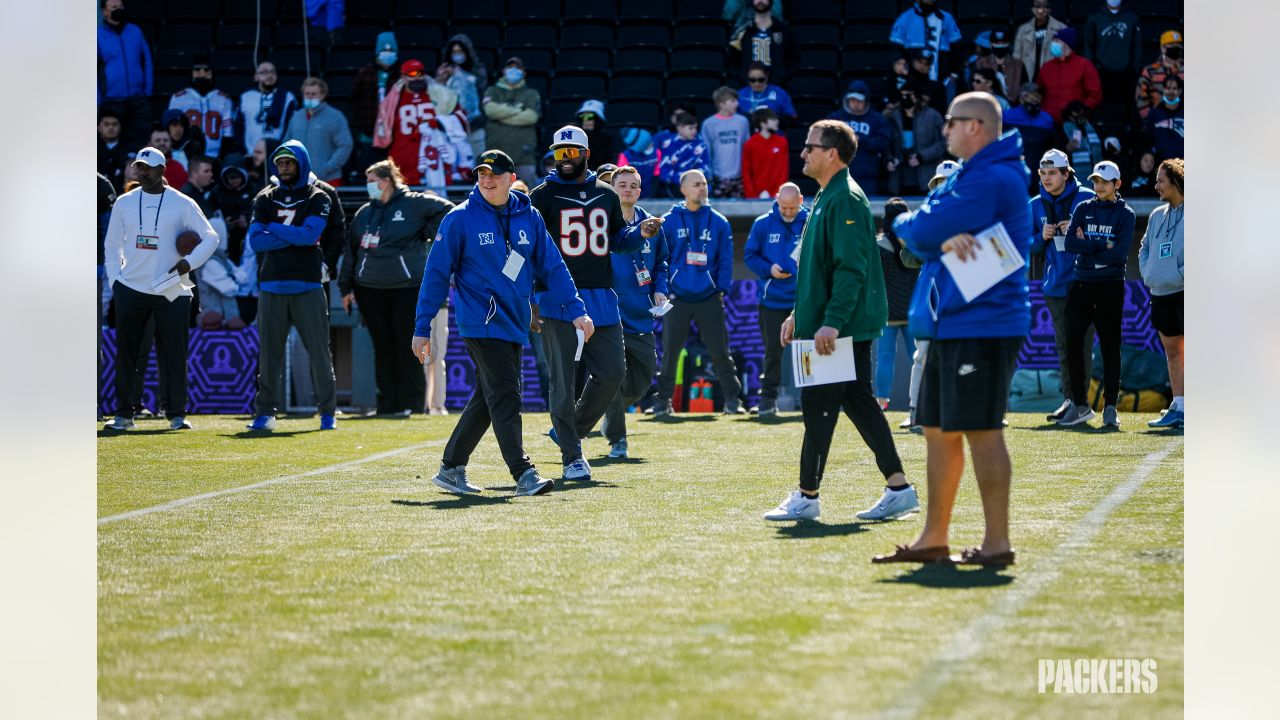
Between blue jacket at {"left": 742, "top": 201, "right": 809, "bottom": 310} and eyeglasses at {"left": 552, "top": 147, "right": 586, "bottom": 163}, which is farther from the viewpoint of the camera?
blue jacket at {"left": 742, "top": 201, "right": 809, "bottom": 310}

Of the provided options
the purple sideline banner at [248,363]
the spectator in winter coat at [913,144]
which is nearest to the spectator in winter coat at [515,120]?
the purple sideline banner at [248,363]

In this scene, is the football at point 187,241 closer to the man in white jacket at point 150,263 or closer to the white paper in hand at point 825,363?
the man in white jacket at point 150,263

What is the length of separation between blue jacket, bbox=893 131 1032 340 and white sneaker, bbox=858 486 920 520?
59.2 inches

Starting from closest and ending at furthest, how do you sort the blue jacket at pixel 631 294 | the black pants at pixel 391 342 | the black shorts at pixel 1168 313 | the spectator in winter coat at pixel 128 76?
the blue jacket at pixel 631 294 → the black shorts at pixel 1168 313 → the black pants at pixel 391 342 → the spectator in winter coat at pixel 128 76

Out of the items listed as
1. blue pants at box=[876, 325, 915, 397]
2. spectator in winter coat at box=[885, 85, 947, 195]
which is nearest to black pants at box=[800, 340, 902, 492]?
blue pants at box=[876, 325, 915, 397]

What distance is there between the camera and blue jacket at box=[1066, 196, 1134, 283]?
40.3 ft

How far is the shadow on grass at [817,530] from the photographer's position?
6.83m

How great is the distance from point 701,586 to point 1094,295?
25.1ft

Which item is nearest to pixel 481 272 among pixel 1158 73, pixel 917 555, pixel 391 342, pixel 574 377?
pixel 574 377

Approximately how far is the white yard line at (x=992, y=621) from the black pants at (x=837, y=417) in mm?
942

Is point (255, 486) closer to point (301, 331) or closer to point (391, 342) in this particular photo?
point (301, 331)

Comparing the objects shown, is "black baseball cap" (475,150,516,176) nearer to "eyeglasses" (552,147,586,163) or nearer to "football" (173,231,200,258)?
"eyeglasses" (552,147,586,163)
